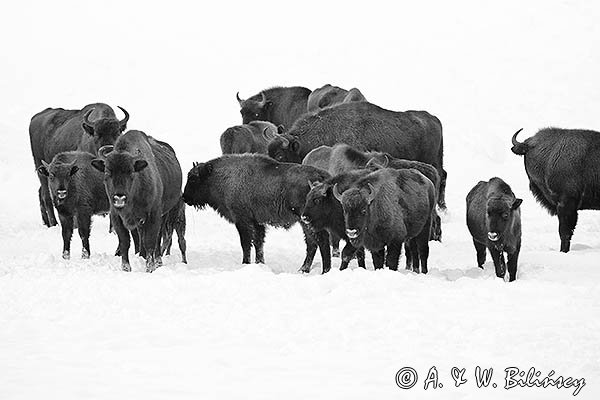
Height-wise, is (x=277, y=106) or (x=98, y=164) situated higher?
(x=277, y=106)

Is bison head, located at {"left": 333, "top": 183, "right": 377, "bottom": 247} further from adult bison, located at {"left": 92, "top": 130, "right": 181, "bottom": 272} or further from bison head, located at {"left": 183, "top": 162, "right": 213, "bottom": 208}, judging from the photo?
bison head, located at {"left": 183, "top": 162, "right": 213, "bottom": 208}

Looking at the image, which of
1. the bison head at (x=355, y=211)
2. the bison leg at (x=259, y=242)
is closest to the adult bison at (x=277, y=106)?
the bison leg at (x=259, y=242)

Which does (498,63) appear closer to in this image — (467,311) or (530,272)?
(530,272)

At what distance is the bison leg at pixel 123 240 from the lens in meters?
12.0

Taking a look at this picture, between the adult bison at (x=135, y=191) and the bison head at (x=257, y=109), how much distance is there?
8089 mm

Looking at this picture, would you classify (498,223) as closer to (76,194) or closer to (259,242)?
(259,242)

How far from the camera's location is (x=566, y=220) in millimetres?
15711

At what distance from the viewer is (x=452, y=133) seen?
97.9 feet

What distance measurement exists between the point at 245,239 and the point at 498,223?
11.7 ft

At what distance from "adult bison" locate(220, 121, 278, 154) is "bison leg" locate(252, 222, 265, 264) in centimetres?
496

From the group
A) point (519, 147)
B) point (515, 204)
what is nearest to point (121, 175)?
point (515, 204)

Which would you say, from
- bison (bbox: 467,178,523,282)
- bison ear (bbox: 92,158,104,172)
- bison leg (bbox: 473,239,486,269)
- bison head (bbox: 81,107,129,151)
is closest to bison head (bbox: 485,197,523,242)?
bison (bbox: 467,178,523,282)

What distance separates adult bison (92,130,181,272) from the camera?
11.9 metres

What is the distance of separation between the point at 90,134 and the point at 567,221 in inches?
324
